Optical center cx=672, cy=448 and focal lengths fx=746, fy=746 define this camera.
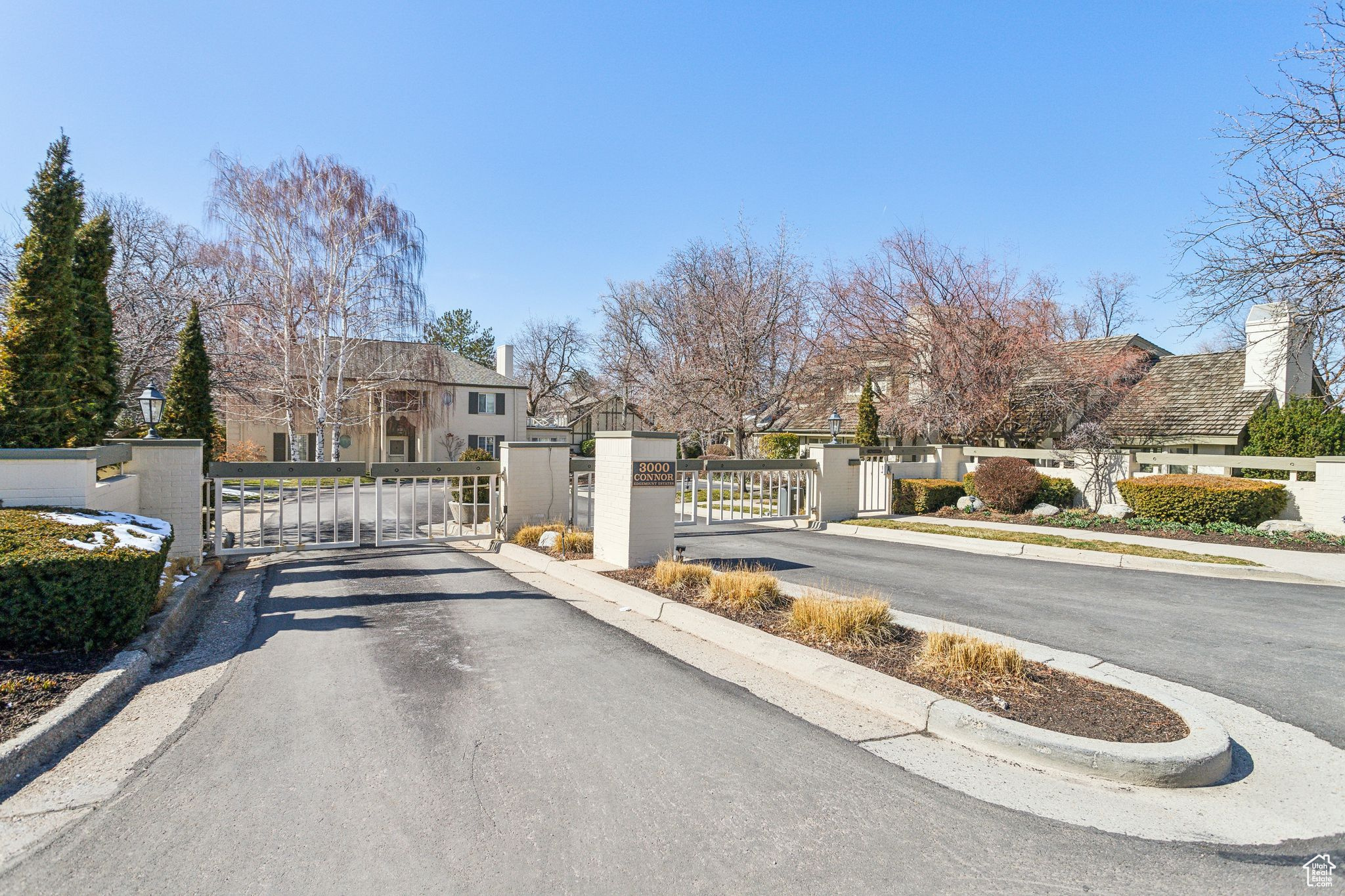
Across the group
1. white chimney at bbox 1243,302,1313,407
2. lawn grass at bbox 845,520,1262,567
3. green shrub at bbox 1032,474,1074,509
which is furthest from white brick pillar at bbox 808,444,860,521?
white chimney at bbox 1243,302,1313,407

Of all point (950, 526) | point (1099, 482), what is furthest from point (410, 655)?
point (1099, 482)

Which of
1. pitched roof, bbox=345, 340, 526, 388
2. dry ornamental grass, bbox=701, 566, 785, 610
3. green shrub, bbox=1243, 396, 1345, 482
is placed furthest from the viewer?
pitched roof, bbox=345, 340, 526, 388

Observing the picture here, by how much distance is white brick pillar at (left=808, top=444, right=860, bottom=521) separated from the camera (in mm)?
15562

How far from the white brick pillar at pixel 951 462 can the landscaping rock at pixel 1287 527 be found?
664 centimetres

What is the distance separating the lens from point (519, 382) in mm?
47312

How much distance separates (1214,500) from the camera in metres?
13.4

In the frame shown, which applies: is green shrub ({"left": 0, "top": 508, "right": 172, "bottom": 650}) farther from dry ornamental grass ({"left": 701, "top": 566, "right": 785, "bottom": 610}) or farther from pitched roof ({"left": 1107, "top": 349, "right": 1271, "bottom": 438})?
pitched roof ({"left": 1107, "top": 349, "right": 1271, "bottom": 438})

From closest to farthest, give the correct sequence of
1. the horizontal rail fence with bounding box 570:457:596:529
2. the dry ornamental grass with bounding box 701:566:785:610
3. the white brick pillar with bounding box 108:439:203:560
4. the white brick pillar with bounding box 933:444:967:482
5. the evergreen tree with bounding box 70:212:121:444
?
the dry ornamental grass with bounding box 701:566:785:610 → the white brick pillar with bounding box 108:439:203:560 → the evergreen tree with bounding box 70:212:121:444 → the horizontal rail fence with bounding box 570:457:596:529 → the white brick pillar with bounding box 933:444:967:482

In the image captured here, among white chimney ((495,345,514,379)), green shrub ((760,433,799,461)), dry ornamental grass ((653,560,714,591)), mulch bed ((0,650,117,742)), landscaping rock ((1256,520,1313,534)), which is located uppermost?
white chimney ((495,345,514,379))

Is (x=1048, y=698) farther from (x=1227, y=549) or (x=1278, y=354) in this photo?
(x=1278, y=354)

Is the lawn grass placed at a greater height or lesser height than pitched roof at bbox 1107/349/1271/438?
lesser

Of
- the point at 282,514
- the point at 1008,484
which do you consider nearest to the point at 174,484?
the point at 282,514

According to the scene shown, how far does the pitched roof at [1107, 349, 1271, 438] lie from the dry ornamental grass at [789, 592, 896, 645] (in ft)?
58.7

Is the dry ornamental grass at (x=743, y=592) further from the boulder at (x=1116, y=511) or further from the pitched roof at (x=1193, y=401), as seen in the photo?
the pitched roof at (x=1193, y=401)
